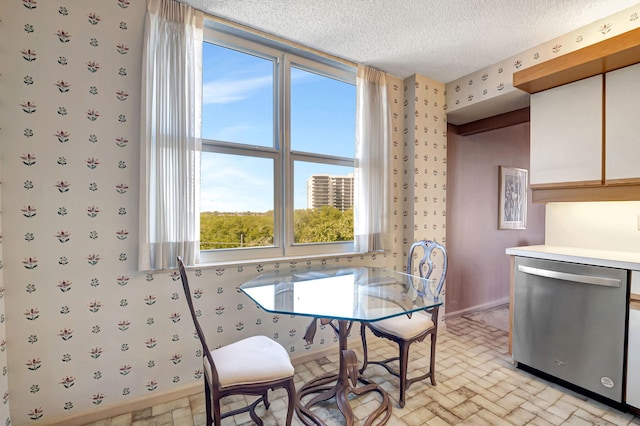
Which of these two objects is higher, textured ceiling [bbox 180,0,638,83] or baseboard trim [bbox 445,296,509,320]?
textured ceiling [bbox 180,0,638,83]

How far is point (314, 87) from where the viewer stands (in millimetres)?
2734

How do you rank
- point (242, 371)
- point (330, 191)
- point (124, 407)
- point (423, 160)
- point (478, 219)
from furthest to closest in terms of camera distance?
point (478, 219) → point (423, 160) → point (330, 191) → point (124, 407) → point (242, 371)

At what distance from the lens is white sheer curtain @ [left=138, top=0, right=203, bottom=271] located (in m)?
1.86

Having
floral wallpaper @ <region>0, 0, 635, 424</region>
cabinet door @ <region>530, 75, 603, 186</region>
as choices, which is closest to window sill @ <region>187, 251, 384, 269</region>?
floral wallpaper @ <region>0, 0, 635, 424</region>

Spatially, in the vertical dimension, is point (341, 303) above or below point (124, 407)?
above

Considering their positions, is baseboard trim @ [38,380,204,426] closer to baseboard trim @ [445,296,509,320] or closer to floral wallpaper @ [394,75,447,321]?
floral wallpaper @ [394,75,447,321]

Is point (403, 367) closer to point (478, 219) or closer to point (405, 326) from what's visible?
point (405, 326)

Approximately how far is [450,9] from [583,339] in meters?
2.42

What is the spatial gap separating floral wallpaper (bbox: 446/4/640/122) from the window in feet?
3.75

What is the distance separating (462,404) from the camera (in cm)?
194

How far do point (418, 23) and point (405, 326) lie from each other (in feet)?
7.17

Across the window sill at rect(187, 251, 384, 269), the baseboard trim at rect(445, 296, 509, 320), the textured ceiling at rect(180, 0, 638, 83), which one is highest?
the textured ceiling at rect(180, 0, 638, 83)

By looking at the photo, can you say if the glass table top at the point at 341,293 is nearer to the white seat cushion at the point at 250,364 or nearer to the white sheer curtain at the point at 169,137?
the white seat cushion at the point at 250,364

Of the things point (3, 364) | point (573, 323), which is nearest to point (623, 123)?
point (573, 323)
